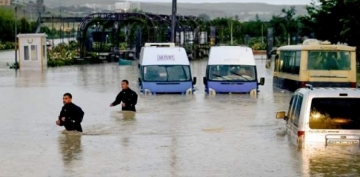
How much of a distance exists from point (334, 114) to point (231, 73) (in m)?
21.6

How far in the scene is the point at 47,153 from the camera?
1928 centimetres

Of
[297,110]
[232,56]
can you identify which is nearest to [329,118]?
[297,110]

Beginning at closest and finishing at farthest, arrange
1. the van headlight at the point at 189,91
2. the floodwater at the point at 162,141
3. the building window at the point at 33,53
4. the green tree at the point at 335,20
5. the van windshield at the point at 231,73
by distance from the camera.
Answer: the floodwater at the point at 162,141
the van headlight at the point at 189,91
the van windshield at the point at 231,73
the green tree at the point at 335,20
the building window at the point at 33,53

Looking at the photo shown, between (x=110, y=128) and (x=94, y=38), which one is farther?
(x=94, y=38)

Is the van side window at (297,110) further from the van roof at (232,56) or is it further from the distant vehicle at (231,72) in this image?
the van roof at (232,56)

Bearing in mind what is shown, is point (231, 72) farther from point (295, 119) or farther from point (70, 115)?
point (295, 119)

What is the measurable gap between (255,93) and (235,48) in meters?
2.80

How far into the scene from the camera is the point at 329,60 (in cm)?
3728

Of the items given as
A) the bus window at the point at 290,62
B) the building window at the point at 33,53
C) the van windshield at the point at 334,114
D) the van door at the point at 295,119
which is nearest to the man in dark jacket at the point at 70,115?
the van door at the point at 295,119

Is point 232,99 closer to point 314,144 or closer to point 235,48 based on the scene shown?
point 235,48

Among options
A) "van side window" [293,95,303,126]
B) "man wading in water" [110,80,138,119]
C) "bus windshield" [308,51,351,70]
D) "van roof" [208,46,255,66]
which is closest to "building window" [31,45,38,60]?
"van roof" [208,46,255,66]

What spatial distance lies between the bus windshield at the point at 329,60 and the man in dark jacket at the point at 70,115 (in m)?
16.6

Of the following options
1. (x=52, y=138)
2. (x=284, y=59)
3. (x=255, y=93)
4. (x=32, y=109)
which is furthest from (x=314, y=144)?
(x=284, y=59)

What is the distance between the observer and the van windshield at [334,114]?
55.6 ft
